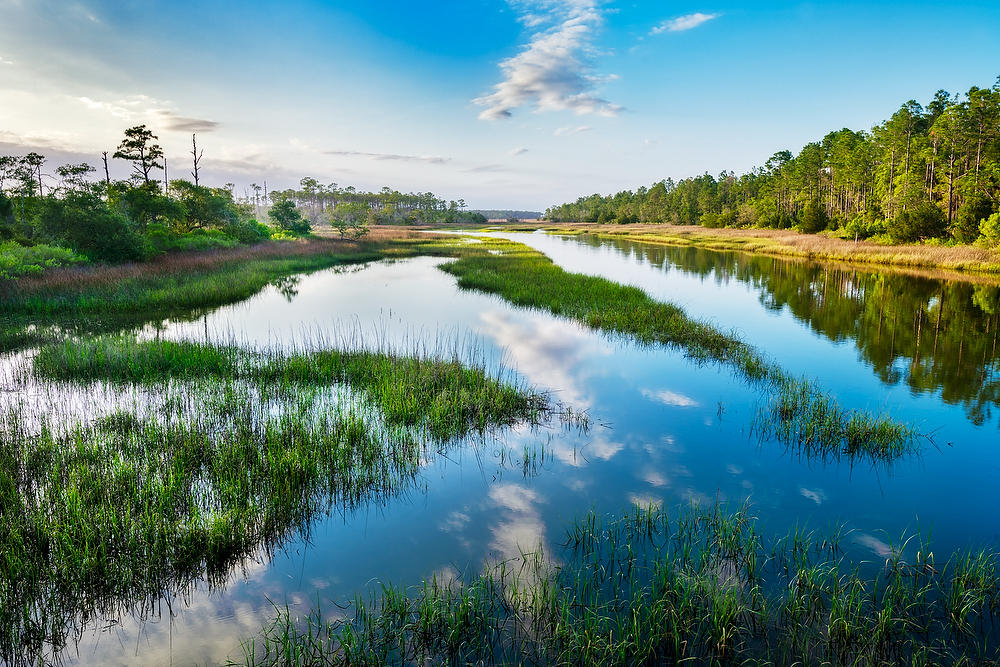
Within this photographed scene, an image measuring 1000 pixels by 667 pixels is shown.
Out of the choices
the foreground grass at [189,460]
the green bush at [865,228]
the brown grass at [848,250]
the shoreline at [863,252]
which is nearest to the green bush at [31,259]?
the foreground grass at [189,460]

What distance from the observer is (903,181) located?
192ft

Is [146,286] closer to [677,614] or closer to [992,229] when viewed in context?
[677,614]

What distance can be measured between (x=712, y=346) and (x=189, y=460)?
50.4 feet

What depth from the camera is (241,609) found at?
543 centimetres

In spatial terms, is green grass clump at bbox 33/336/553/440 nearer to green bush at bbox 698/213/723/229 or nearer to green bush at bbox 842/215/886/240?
green bush at bbox 842/215/886/240

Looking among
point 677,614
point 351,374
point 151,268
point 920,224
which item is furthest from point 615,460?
point 920,224

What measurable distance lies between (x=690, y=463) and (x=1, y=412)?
517 inches

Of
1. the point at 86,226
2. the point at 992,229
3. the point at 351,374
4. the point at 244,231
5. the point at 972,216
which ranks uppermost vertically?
the point at 972,216

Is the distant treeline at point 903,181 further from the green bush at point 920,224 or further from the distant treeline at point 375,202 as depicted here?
the distant treeline at point 375,202

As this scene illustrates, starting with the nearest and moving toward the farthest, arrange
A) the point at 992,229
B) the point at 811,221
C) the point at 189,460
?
the point at 189,460 < the point at 992,229 < the point at 811,221

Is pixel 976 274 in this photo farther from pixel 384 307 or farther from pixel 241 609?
pixel 241 609

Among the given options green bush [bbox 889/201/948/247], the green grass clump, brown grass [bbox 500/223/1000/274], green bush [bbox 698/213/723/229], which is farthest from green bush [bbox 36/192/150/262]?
green bush [bbox 698/213/723/229]

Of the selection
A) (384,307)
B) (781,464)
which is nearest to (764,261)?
(384,307)

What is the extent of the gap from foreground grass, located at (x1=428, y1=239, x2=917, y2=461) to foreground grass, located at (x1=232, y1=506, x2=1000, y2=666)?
360 cm
